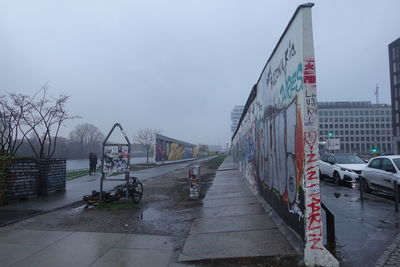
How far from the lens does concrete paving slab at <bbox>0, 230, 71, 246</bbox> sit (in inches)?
224

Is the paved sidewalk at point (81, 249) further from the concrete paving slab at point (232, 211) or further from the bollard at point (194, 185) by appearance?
the bollard at point (194, 185)

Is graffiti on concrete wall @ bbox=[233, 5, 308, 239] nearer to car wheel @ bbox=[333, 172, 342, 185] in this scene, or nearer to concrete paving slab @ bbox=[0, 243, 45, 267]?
concrete paving slab @ bbox=[0, 243, 45, 267]

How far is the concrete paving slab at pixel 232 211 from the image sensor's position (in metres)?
7.70

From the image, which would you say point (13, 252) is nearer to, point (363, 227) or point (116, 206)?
point (116, 206)

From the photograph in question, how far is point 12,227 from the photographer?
6.82 metres

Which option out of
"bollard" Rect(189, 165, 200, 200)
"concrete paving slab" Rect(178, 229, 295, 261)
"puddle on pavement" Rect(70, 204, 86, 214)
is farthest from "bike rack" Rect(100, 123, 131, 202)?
"concrete paving slab" Rect(178, 229, 295, 261)

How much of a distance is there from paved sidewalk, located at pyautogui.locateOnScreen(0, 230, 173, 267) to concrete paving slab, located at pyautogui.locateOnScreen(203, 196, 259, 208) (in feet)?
11.2

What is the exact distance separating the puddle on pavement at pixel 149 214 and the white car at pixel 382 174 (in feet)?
23.6

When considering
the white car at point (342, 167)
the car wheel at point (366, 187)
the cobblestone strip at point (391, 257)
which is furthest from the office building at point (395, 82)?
the cobblestone strip at point (391, 257)

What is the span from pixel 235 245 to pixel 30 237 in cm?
396

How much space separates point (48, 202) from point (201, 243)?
6.83 meters

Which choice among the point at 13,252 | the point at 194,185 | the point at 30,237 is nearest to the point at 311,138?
the point at 13,252

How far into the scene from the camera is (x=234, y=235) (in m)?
5.79

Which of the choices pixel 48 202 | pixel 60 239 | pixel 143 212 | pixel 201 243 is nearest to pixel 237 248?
pixel 201 243
